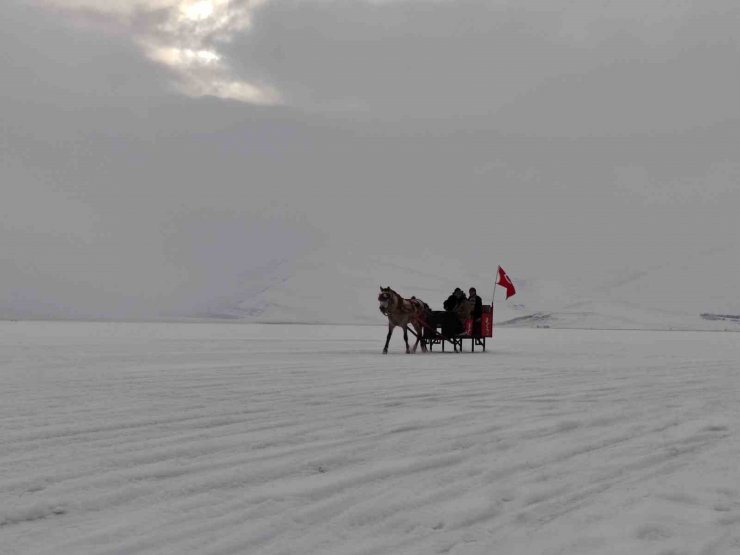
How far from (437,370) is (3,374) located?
684cm

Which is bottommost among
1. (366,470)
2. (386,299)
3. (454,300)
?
(366,470)

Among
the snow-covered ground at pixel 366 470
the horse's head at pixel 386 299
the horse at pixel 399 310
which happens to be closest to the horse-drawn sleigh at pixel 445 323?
the horse at pixel 399 310

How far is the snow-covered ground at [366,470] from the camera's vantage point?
11.6 ft

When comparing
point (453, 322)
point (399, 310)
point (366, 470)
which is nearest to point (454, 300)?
point (453, 322)

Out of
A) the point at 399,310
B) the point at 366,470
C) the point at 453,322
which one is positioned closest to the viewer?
the point at 366,470

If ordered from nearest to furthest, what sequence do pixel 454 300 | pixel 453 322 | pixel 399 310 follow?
1. pixel 399 310
2. pixel 453 322
3. pixel 454 300

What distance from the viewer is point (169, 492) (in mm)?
4215

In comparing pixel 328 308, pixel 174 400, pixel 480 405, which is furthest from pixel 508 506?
pixel 328 308

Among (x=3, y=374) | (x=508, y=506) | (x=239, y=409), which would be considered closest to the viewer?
(x=508, y=506)

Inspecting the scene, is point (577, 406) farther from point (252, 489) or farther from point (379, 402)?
point (252, 489)

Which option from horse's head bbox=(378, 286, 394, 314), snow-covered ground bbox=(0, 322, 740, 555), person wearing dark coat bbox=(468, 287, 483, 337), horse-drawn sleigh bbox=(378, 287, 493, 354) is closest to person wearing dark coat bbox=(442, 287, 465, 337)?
horse-drawn sleigh bbox=(378, 287, 493, 354)

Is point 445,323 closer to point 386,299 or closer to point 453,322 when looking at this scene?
point 453,322

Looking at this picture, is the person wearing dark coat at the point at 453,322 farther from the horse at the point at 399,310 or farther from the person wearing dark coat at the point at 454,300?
the horse at the point at 399,310

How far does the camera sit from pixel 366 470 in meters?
4.79
